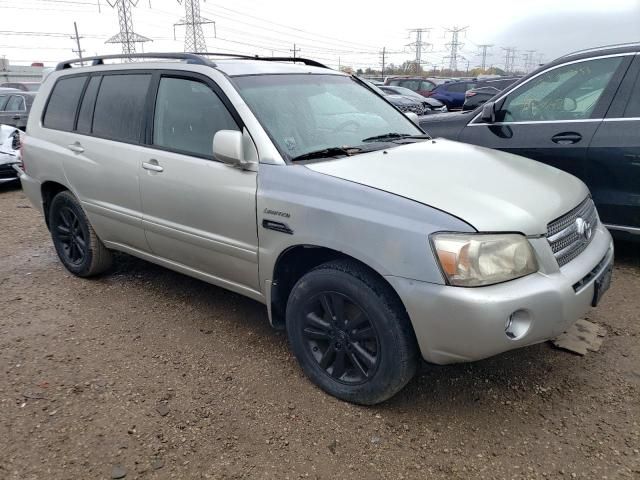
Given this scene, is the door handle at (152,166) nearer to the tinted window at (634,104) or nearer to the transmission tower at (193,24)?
the tinted window at (634,104)

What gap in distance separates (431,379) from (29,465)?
2.04m

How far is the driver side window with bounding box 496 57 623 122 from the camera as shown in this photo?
4434 millimetres

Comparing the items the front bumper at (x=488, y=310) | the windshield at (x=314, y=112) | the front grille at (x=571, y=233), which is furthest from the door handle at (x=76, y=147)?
the front grille at (x=571, y=233)

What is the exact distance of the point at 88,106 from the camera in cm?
421

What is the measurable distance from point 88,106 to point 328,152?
2.26 metres

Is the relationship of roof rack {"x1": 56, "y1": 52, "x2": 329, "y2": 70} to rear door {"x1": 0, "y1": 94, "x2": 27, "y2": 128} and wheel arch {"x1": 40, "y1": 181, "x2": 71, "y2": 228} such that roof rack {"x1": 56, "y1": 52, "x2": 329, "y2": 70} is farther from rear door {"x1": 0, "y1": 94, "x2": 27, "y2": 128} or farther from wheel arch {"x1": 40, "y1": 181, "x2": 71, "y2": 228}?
rear door {"x1": 0, "y1": 94, "x2": 27, "y2": 128}

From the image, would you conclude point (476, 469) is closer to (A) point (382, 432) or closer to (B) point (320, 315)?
(A) point (382, 432)

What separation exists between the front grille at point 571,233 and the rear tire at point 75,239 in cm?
342

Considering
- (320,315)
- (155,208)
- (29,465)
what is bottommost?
(29,465)

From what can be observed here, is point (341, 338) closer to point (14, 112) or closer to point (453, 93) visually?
point (14, 112)

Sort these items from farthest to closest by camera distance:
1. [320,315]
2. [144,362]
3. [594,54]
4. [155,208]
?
[594,54]
[155,208]
[144,362]
[320,315]

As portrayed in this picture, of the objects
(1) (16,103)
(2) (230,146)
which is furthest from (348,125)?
(1) (16,103)

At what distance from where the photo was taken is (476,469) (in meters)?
2.36

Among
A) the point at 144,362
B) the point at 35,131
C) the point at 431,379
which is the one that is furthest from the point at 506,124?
the point at 35,131
